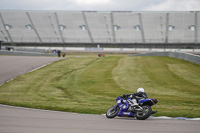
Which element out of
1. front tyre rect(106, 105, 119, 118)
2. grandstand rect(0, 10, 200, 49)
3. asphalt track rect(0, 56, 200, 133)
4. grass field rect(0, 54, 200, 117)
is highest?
asphalt track rect(0, 56, 200, 133)

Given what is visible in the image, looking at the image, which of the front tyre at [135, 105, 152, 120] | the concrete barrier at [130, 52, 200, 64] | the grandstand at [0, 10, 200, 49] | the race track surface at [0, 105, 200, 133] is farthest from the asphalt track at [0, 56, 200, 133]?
the grandstand at [0, 10, 200, 49]

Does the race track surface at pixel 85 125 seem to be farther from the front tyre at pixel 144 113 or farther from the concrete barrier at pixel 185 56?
the concrete barrier at pixel 185 56

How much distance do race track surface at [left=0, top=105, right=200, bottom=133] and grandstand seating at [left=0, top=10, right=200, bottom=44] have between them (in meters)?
67.0

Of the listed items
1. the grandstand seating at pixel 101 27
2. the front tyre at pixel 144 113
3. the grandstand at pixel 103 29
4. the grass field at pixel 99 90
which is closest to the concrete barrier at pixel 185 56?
the grass field at pixel 99 90

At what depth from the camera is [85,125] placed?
28.8ft

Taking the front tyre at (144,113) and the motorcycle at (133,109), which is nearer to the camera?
the front tyre at (144,113)

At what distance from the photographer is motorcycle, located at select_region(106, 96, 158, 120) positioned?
9742 millimetres

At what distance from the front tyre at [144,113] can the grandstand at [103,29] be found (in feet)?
217

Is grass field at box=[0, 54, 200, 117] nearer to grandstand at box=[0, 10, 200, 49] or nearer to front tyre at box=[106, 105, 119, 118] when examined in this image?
front tyre at box=[106, 105, 119, 118]

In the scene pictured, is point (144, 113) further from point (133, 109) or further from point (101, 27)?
point (101, 27)

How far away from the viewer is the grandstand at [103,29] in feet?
250

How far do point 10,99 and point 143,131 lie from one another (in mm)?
9107

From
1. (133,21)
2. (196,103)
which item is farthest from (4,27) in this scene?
(196,103)

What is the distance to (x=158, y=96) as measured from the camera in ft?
51.7
